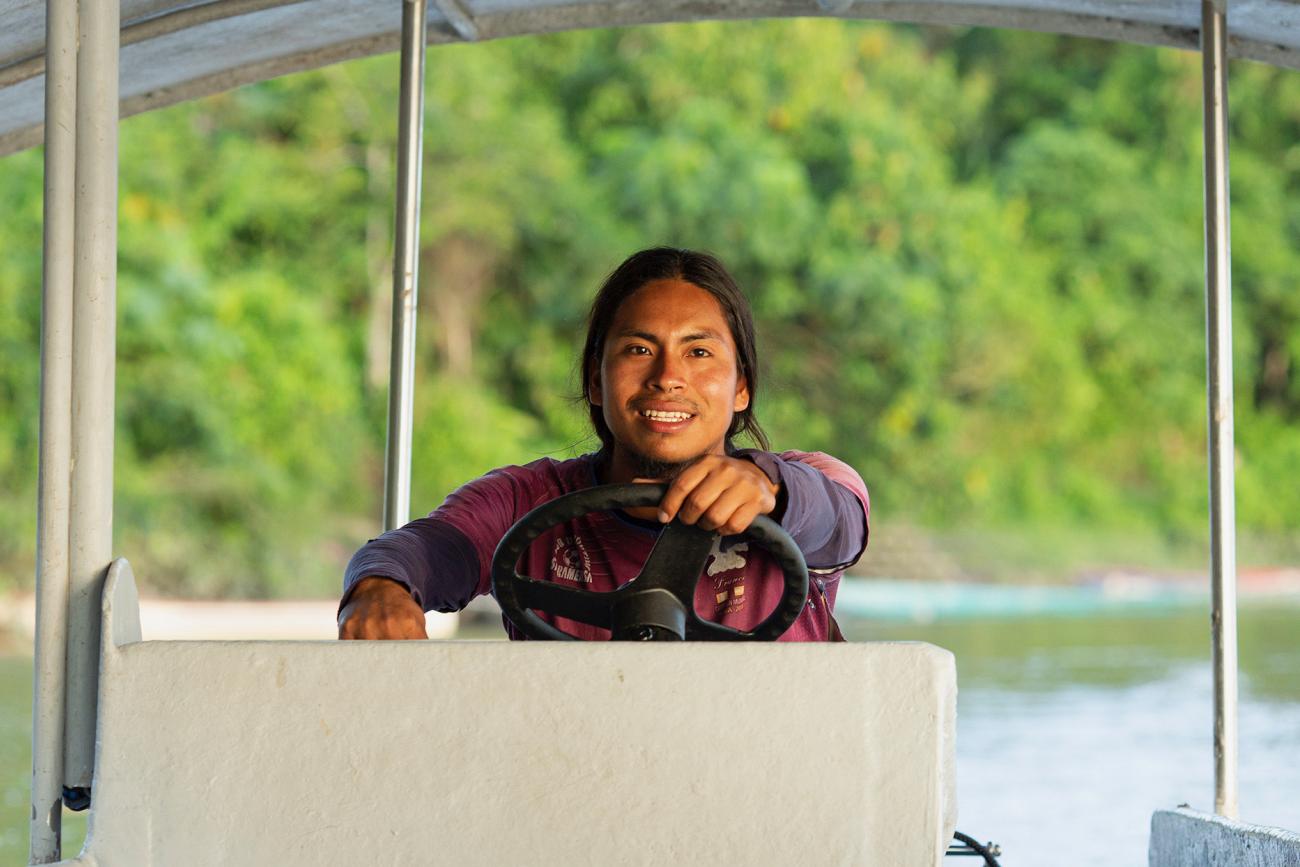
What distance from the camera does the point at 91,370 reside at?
1449mm

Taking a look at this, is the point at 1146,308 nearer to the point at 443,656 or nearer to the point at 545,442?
the point at 545,442

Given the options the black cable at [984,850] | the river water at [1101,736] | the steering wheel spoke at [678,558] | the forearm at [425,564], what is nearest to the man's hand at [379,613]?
the forearm at [425,564]

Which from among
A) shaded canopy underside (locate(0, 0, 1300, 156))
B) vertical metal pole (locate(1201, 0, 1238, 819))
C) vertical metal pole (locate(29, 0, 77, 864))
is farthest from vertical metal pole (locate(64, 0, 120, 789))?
vertical metal pole (locate(1201, 0, 1238, 819))

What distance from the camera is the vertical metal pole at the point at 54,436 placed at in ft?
4.66

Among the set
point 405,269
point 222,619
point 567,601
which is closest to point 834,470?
point 567,601

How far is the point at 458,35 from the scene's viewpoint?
264 cm

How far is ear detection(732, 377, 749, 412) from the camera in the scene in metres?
2.11

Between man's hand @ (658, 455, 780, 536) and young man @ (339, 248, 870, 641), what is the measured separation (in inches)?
4.3

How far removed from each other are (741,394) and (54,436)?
951mm

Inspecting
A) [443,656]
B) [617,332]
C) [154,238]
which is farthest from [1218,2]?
[154,238]

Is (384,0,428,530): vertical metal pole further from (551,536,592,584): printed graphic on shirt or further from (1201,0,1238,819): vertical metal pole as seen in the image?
(1201,0,1238,819): vertical metal pole

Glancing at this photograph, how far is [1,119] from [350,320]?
14300 millimetres

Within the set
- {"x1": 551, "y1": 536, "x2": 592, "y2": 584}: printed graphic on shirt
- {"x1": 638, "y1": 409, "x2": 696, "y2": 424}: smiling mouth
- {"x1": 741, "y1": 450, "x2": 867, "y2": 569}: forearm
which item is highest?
{"x1": 638, "y1": 409, "x2": 696, "y2": 424}: smiling mouth

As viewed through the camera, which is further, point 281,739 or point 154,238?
point 154,238
